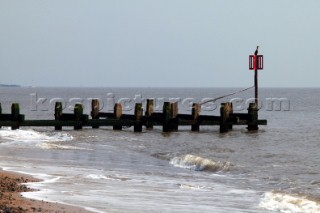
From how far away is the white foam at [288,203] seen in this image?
43.6 ft

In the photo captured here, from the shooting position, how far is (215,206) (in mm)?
13000

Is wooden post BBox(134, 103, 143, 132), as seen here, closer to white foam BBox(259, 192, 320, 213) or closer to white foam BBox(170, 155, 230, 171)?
white foam BBox(170, 155, 230, 171)

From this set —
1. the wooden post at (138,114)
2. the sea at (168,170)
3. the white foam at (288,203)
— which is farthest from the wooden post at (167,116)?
the white foam at (288,203)

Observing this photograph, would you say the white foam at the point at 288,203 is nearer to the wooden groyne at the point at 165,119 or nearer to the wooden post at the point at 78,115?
the wooden groyne at the point at 165,119

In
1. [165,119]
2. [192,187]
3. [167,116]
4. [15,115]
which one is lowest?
[192,187]

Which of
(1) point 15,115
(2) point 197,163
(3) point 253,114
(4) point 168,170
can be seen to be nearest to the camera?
(4) point 168,170

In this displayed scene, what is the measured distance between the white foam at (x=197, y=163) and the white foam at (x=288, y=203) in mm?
6083

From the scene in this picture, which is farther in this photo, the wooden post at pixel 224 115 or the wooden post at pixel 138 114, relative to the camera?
the wooden post at pixel 138 114

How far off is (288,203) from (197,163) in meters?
8.10

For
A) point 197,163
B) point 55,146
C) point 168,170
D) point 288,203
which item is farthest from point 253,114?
point 288,203

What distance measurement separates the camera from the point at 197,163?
2186 cm

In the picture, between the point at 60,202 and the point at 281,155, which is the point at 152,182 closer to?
the point at 60,202

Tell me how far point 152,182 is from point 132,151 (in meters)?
9.94

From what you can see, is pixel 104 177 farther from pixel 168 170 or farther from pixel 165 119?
pixel 165 119
